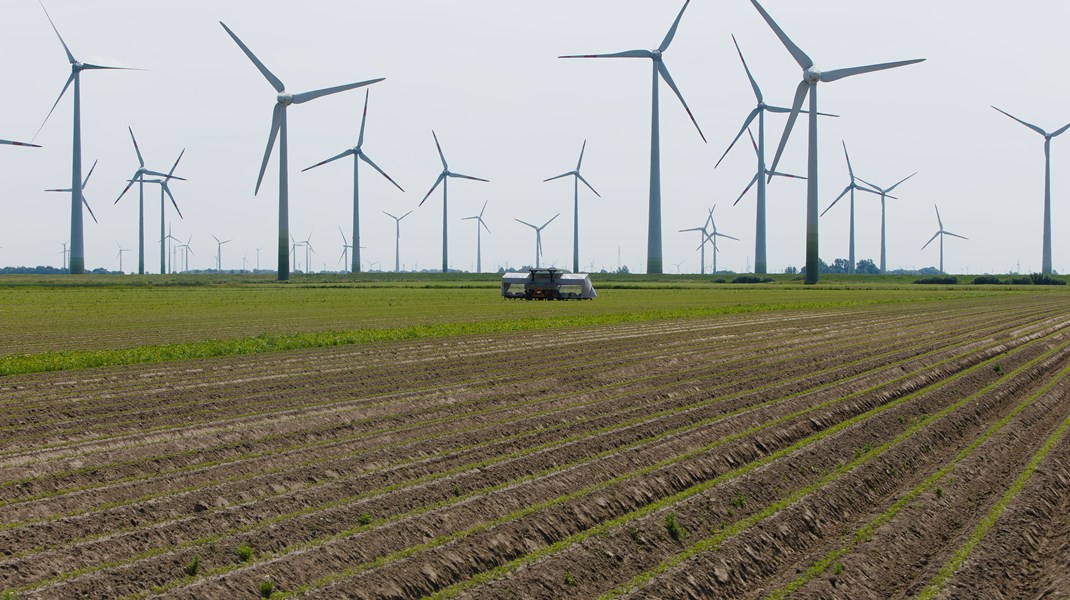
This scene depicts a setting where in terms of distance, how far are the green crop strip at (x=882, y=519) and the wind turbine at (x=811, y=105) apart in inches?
3348

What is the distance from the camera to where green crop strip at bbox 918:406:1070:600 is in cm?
1005

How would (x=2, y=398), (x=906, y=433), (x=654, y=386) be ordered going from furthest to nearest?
1. (x=654, y=386)
2. (x=2, y=398)
3. (x=906, y=433)

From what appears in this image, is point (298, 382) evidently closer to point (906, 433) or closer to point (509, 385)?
point (509, 385)

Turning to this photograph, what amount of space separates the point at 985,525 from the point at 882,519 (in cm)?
108

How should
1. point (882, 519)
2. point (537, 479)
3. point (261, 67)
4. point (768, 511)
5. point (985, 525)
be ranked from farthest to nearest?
point (261, 67), point (537, 479), point (768, 511), point (882, 519), point (985, 525)

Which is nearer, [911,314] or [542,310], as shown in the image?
[911,314]

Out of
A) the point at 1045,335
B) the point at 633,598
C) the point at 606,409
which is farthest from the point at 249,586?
the point at 1045,335

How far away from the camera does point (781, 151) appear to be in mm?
99750

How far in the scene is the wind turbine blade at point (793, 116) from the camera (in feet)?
328

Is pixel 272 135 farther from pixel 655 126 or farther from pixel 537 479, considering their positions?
pixel 537 479

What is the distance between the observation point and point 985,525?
12.1 meters

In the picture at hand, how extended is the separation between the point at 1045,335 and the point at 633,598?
3410 cm

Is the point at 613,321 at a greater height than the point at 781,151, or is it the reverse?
the point at 781,151

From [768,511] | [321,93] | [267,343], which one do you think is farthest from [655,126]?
[768,511]
